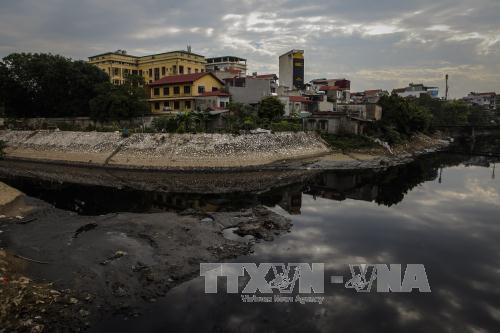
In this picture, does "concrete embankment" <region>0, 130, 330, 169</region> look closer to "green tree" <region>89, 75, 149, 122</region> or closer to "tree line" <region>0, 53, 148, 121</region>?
"green tree" <region>89, 75, 149, 122</region>

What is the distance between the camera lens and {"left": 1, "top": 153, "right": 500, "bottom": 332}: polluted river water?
1332 centimetres

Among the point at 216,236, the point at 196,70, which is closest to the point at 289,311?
the point at 216,236

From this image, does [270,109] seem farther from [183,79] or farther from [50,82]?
[50,82]

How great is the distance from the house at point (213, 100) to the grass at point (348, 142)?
54.8 ft

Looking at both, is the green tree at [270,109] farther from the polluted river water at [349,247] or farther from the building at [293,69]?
the building at [293,69]

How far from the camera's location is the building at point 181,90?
203 ft

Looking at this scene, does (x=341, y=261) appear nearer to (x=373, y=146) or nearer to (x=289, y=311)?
(x=289, y=311)

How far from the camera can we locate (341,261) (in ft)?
60.1

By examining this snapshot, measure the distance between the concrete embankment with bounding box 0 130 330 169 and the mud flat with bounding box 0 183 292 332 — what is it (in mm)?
17980

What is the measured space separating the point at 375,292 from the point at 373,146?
4315 centimetres

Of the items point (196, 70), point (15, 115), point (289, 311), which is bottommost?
point (289, 311)

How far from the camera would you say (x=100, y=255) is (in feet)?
59.3

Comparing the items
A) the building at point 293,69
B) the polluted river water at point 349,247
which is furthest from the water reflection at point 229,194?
the building at point 293,69

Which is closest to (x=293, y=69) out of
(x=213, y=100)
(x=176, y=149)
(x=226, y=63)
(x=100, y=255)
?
(x=226, y=63)
